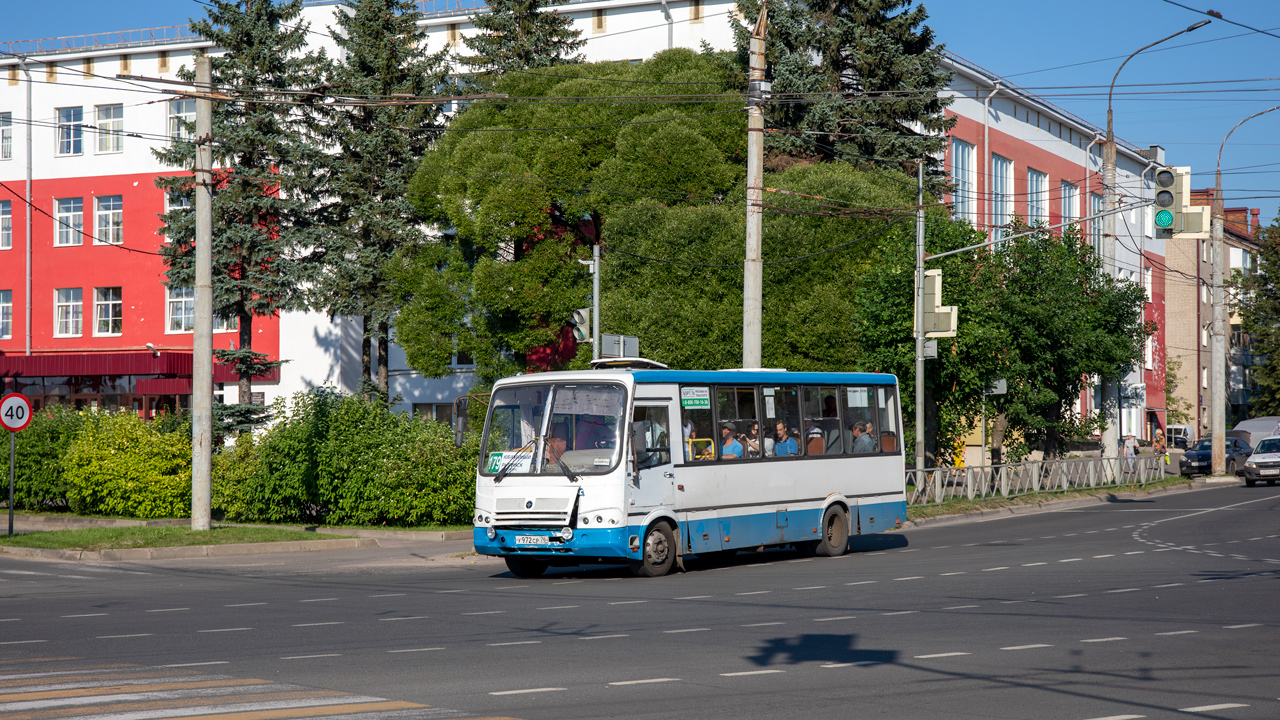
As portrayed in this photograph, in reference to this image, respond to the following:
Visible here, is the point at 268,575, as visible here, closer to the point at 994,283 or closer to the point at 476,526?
the point at 476,526

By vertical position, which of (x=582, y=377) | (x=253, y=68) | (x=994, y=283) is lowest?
(x=582, y=377)

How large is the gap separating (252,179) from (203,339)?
70.5 feet

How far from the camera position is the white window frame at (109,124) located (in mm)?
57656

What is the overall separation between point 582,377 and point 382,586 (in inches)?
147

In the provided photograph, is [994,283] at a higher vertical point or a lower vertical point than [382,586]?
higher

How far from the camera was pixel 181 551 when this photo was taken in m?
21.5

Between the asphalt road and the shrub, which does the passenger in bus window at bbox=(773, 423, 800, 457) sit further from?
the shrub

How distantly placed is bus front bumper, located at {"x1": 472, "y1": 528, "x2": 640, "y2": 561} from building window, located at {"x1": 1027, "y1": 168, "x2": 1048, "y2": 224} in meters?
48.7

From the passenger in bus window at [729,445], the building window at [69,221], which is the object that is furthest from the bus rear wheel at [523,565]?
the building window at [69,221]

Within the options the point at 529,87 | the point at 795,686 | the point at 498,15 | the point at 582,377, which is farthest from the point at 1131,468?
the point at 795,686

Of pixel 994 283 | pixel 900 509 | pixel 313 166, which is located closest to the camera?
pixel 900 509

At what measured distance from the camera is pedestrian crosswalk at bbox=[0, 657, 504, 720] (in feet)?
25.1

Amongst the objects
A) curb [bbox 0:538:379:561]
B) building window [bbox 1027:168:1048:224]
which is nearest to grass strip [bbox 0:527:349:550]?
curb [bbox 0:538:379:561]

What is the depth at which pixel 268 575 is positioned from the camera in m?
18.5
